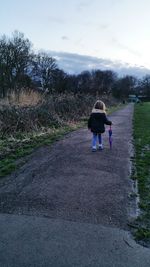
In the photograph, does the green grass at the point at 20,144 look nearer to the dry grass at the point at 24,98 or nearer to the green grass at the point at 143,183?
the green grass at the point at 143,183

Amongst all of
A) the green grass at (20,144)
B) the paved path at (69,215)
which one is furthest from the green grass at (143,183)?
A: the green grass at (20,144)

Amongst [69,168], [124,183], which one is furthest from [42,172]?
[124,183]

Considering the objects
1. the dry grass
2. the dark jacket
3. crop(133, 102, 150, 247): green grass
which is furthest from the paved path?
the dry grass

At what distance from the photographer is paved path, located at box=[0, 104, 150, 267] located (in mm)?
3352

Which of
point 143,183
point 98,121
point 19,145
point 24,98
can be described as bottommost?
point 143,183

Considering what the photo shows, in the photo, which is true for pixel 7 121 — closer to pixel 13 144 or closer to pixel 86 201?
pixel 13 144

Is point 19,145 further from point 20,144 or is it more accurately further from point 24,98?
point 24,98

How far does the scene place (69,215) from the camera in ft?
14.6

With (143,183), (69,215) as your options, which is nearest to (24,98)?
(143,183)

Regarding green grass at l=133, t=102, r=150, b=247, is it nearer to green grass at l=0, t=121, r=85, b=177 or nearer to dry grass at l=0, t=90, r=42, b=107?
green grass at l=0, t=121, r=85, b=177

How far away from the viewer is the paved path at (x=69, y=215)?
3.35 m

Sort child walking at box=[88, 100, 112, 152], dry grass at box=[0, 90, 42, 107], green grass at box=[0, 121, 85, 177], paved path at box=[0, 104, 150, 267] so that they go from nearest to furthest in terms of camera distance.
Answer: paved path at box=[0, 104, 150, 267]
green grass at box=[0, 121, 85, 177]
child walking at box=[88, 100, 112, 152]
dry grass at box=[0, 90, 42, 107]

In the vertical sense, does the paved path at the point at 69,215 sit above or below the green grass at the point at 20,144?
below

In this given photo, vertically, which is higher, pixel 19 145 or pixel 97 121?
pixel 97 121
